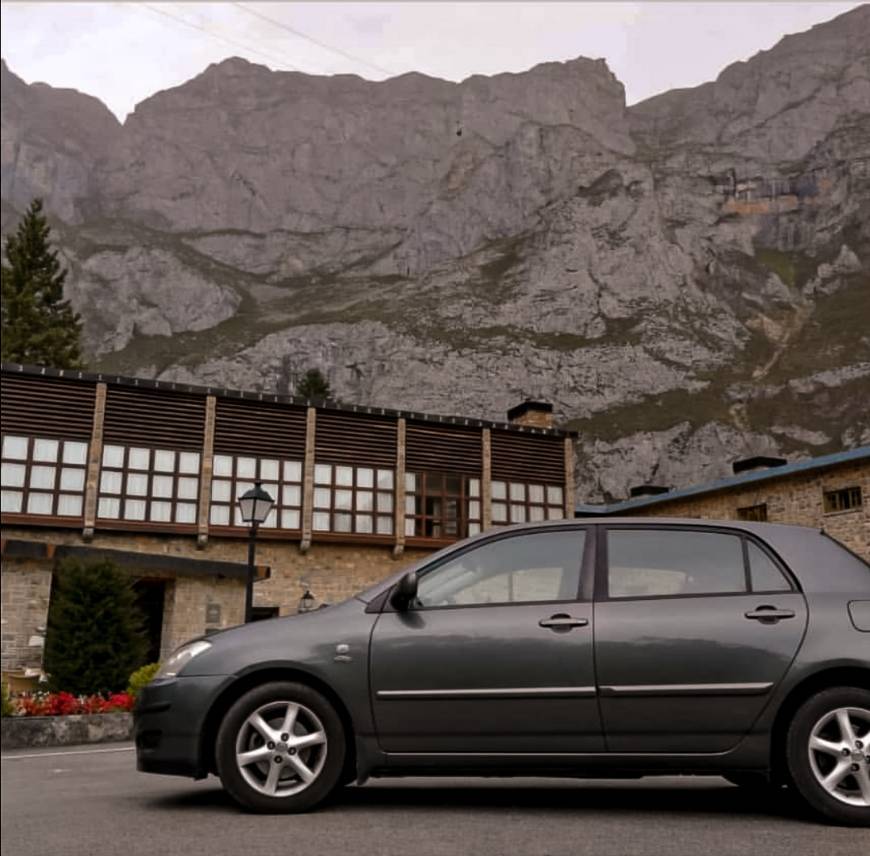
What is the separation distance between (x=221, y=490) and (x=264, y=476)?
151 cm

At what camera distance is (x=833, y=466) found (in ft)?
92.4

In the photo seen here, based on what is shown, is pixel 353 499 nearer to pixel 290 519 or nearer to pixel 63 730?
pixel 290 519

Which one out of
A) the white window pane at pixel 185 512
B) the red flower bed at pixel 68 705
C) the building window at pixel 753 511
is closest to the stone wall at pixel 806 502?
the building window at pixel 753 511

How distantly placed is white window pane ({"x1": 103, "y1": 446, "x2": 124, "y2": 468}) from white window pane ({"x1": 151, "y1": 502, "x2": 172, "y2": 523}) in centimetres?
167

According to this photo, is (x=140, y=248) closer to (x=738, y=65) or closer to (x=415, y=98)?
(x=415, y=98)

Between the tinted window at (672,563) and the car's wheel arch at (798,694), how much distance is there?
0.59m

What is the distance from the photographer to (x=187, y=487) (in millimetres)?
28594

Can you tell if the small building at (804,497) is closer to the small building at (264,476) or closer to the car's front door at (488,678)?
the small building at (264,476)

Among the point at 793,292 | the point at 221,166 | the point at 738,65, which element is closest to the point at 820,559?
the point at 793,292

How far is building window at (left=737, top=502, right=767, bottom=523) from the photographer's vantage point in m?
30.5

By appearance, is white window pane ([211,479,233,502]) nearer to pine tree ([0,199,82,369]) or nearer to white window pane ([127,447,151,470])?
white window pane ([127,447,151,470])

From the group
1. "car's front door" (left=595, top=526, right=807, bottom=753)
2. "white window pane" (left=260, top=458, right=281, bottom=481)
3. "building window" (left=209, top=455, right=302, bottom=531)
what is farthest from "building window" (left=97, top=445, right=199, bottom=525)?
"car's front door" (left=595, top=526, right=807, bottom=753)

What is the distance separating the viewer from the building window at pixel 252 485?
94.3ft

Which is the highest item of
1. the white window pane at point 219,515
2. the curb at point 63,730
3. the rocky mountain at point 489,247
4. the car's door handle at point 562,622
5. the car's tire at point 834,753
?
the rocky mountain at point 489,247
